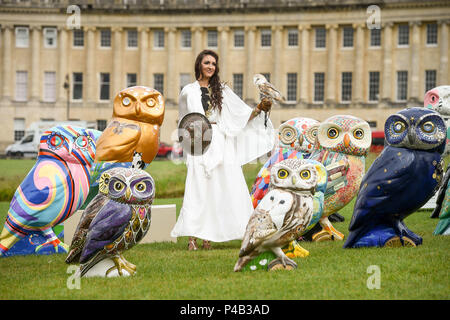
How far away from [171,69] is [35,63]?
1203 centimetres

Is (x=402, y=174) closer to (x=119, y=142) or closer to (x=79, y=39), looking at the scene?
(x=119, y=142)

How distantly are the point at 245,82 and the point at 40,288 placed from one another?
5304 centimetres

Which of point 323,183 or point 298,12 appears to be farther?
point 298,12

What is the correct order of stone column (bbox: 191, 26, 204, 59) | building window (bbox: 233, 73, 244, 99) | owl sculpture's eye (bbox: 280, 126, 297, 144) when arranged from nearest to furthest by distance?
1. owl sculpture's eye (bbox: 280, 126, 297, 144)
2. building window (bbox: 233, 73, 244, 99)
3. stone column (bbox: 191, 26, 204, 59)

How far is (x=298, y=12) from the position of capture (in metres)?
58.4

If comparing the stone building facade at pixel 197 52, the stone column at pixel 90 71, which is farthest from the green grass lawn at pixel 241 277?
the stone column at pixel 90 71

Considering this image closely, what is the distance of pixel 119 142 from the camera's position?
8867 mm

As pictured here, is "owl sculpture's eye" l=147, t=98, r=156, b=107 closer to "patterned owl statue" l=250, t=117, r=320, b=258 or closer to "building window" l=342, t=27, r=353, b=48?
"patterned owl statue" l=250, t=117, r=320, b=258

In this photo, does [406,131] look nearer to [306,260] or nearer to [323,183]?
[323,183]

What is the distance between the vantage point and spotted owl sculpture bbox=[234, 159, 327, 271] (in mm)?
6895

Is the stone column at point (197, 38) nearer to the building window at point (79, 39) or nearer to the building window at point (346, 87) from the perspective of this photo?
the building window at point (79, 39)

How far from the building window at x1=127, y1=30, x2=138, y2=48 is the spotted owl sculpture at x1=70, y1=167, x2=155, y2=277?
5531 centimetres

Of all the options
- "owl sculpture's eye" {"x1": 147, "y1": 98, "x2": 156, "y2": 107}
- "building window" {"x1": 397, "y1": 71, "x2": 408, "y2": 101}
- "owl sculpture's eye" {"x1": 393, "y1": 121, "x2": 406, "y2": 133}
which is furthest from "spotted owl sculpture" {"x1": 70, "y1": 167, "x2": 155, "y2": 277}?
"building window" {"x1": 397, "y1": 71, "x2": 408, "y2": 101}
